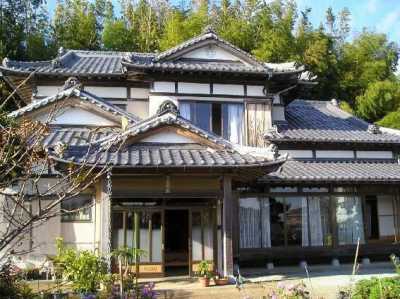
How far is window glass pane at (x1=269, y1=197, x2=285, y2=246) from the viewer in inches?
609

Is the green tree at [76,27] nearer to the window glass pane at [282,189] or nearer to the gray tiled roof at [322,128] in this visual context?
the gray tiled roof at [322,128]

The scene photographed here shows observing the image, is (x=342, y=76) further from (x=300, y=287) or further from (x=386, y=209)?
(x=300, y=287)

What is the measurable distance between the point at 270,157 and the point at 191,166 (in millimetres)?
2097

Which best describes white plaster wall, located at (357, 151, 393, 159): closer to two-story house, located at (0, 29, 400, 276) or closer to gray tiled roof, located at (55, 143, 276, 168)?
two-story house, located at (0, 29, 400, 276)

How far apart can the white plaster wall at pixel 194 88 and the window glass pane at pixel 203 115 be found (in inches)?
18.0

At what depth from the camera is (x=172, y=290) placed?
10.7m

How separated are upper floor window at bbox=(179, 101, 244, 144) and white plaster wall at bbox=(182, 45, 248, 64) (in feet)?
5.82

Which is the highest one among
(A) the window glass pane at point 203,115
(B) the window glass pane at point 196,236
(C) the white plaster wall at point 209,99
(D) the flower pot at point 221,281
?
(C) the white plaster wall at point 209,99

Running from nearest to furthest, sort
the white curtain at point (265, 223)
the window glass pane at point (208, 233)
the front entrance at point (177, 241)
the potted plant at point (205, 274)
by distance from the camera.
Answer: the potted plant at point (205, 274) < the window glass pane at point (208, 233) < the front entrance at point (177, 241) < the white curtain at point (265, 223)

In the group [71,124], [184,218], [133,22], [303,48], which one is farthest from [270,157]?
[133,22]

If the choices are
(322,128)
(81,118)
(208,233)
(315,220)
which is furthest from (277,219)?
(81,118)

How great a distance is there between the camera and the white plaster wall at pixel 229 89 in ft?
53.9

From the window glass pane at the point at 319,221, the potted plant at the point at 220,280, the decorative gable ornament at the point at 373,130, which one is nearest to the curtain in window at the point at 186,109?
the window glass pane at the point at 319,221

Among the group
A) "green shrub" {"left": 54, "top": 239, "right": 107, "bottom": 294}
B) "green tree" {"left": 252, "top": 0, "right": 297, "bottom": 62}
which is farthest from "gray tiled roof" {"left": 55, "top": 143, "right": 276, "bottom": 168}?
"green tree" {"left": 252, "top": 0, "right": 297, "bottom": 62}
